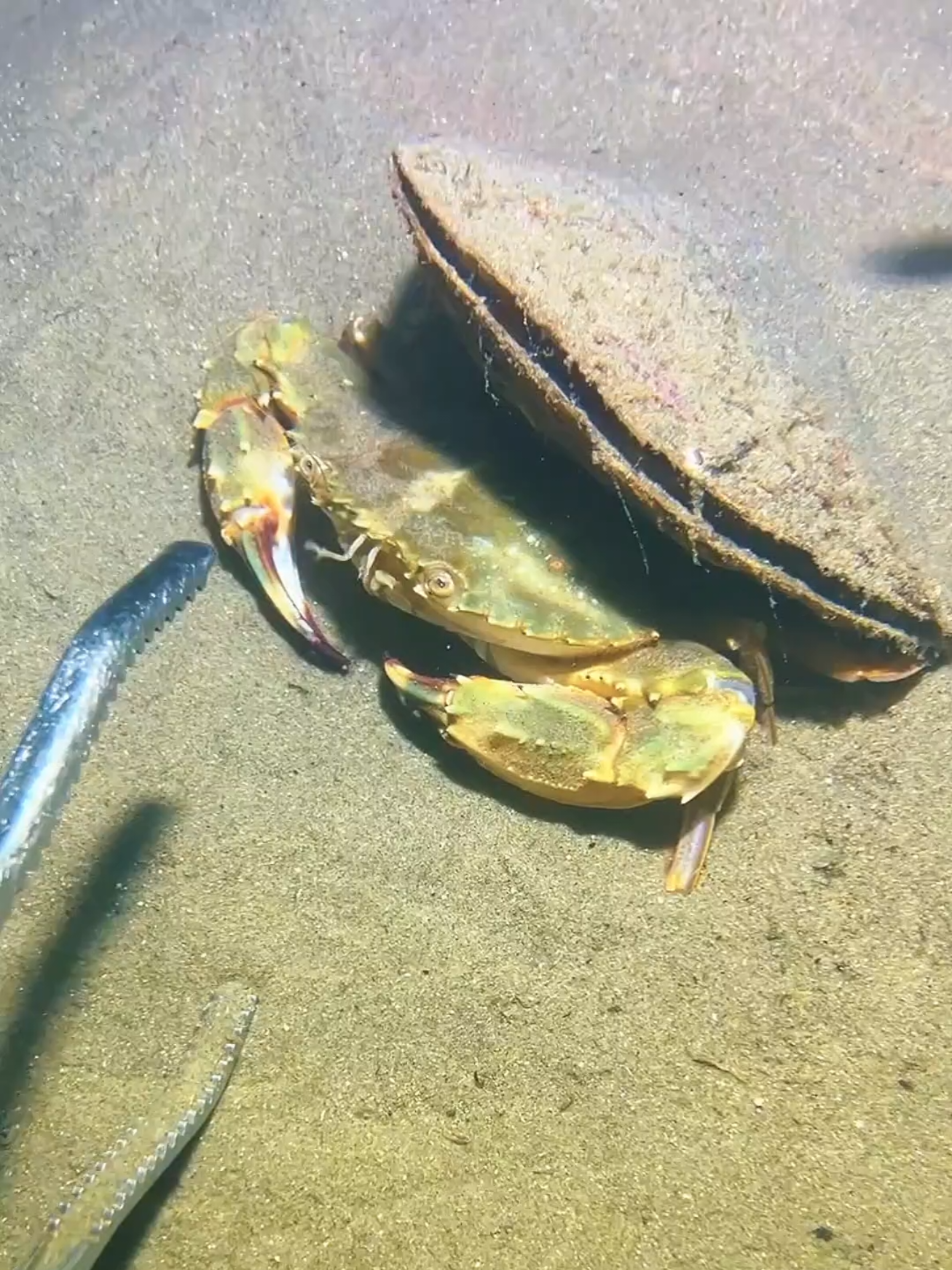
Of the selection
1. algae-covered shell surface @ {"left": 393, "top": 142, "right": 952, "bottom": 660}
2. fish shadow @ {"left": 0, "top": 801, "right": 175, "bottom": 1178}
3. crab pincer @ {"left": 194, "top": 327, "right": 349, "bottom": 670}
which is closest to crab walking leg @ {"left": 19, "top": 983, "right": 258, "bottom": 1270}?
fish shadow @ {"left": 0, "top": 801, "right": 175, "bottom": 1178}

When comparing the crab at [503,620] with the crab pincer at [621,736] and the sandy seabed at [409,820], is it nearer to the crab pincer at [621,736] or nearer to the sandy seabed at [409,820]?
the crab pincer at [621,736]

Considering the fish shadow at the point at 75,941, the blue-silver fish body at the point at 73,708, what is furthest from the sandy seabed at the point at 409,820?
the blue-silver fish body at the point at 73,708

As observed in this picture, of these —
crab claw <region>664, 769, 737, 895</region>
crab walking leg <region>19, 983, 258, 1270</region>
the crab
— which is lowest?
crab walking leg <region>19, 983, 258, 1270</region>

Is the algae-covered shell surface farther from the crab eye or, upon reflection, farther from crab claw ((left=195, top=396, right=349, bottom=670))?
crab claw ((left=195, top=396, right=349, bottom=670))

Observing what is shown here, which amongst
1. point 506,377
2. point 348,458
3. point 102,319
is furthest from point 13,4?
point 506,377

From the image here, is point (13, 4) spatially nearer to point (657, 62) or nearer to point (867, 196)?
point (657, 62)

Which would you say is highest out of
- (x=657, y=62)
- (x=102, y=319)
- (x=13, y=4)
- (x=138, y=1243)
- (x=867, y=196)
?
(x=657, y=62)
